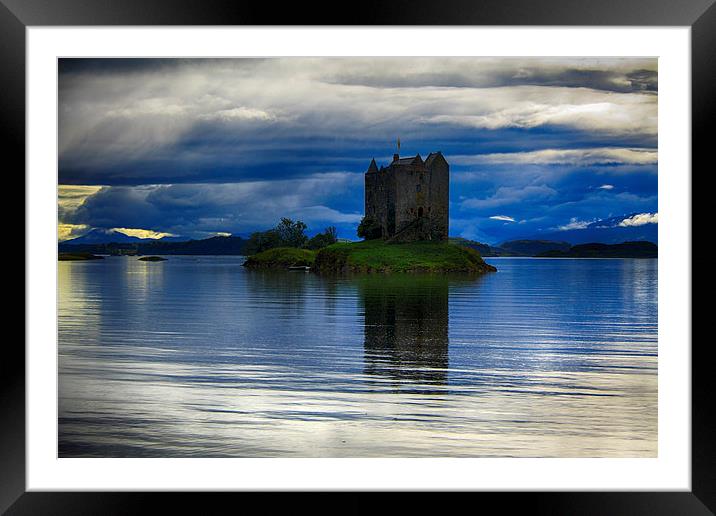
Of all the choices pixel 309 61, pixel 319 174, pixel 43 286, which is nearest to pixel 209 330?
pixel 43 286

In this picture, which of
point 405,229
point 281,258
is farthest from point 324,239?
point 405,229

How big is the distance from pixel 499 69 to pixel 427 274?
18.3 meters

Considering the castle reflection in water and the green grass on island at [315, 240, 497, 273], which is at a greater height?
the green grass on island at [315, 240, 497, 273]

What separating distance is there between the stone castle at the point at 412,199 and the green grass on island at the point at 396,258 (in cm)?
106

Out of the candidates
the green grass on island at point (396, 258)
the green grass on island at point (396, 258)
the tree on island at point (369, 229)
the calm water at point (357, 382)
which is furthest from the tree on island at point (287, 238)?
the calm water at point (357, 382)

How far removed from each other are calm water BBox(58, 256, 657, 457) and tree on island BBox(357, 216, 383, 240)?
3590 cm

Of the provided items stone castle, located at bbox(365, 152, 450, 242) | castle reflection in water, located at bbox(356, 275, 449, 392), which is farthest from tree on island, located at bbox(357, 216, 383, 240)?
castle reflection in water, located at bbox(356, 275, 449, 392)

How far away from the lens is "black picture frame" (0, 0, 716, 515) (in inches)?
202

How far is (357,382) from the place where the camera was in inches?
516

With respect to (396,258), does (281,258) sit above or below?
above

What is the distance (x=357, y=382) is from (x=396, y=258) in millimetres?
46745

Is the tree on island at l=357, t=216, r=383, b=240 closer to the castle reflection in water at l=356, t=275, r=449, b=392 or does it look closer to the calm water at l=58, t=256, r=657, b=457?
the castle reflection in water at l=356, t=275, r=449, b=392

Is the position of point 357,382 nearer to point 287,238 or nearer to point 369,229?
point 369,229

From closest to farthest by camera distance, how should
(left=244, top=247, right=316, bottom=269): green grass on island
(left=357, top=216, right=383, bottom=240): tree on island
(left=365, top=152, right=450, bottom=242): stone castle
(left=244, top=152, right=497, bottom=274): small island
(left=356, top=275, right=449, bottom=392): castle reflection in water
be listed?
(left=356, top=275, right=449, bottom=392): castle reflection in water
(left=244, top=152, right=497, bottom=274): small island
(left=365, top=152, right=450, bottom=242): stone castle
(left=357, top=216, right=383, bottom=240): tree on island
(left=244, top=247, right=316, bottom=269): green grass on island
